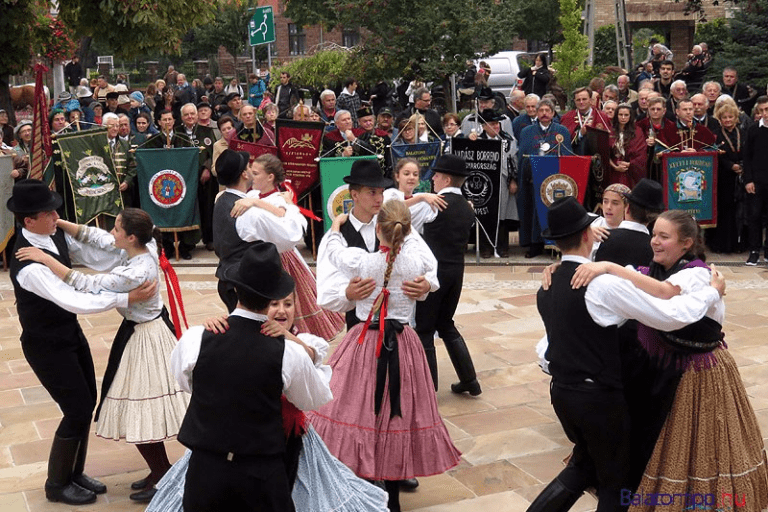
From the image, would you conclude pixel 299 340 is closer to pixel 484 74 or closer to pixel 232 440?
pixel 232 440

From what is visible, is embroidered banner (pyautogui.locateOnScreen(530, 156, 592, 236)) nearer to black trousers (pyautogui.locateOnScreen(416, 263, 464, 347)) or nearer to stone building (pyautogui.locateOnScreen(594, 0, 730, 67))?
black trousers (pyautogui.locateOnScreen(416, 263, 464, 347))

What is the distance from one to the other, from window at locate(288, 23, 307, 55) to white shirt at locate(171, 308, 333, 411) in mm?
44260

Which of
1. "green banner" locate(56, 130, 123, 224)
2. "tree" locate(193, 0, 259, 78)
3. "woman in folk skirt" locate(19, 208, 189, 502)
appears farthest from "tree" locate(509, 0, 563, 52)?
"woman in folk skirt" locate(19, 208, 189, 502)

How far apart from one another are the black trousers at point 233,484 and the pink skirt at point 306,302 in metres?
3.29

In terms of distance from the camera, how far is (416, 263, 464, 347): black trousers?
6.93m

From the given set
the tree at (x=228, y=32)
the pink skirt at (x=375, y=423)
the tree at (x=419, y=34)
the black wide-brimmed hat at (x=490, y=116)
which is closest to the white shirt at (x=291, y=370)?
the pink skirt at (x=375, y=423)

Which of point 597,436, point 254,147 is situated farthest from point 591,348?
point 254,147

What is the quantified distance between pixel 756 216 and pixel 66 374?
8429mm

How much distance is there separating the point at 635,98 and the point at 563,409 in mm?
11068

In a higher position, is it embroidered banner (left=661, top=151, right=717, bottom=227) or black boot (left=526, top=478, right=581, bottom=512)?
embroidered banner (left=661, top=151, right=717, bottom=227)

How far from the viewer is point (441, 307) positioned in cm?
728

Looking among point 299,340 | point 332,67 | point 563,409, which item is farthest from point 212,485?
point 332,67

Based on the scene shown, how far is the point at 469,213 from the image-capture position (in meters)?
7.14

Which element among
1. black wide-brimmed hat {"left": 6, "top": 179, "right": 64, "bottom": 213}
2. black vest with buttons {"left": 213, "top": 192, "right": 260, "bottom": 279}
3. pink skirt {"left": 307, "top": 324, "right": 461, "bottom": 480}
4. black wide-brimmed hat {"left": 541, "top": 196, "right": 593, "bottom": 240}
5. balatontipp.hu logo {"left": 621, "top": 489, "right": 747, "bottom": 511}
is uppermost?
black wide-brimmed hat {"left": 6, "top": 179, "right": 64, "bottom": 213}
